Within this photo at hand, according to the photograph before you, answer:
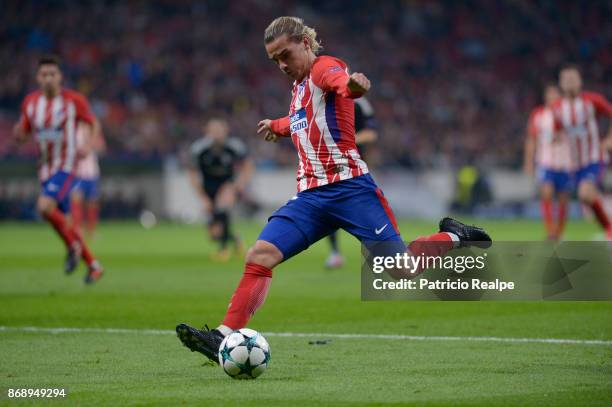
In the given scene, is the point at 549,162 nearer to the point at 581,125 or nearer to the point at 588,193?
the point at 581,125

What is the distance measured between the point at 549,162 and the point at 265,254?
13.0 meters

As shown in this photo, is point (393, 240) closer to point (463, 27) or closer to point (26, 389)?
point (26, 389)

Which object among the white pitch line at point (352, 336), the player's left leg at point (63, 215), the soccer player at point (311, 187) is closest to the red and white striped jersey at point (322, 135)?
the soccer player at point (311, 187)

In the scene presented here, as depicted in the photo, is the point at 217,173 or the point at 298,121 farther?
the point at 217,173

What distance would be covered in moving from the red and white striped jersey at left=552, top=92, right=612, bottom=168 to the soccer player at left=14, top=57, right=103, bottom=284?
24.6 ft

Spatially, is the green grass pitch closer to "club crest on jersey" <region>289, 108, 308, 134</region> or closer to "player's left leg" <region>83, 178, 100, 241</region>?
"club crest on jersey" <region>289, 108, 308, 134</region>

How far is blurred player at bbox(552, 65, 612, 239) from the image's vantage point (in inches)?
606

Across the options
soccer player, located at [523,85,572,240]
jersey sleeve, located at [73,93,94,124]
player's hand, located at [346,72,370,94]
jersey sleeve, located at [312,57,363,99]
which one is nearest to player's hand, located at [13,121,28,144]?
jersey sleeve, located at [73,93,94,124]

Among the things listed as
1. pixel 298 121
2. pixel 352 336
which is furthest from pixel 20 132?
pixel 298 121

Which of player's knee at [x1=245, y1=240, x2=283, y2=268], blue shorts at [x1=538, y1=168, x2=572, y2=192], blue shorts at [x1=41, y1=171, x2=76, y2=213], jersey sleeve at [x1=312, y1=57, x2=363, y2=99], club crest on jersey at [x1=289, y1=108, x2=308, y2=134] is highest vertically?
blue shorts at [x1=538, y1=168, x2=572, y2=192]

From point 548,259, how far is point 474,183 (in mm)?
27415

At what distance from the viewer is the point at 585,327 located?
8672 millimetres

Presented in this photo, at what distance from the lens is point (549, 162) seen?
18844mm

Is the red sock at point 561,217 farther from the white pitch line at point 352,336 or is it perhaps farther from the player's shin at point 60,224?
the white pitch line at point 352,336
